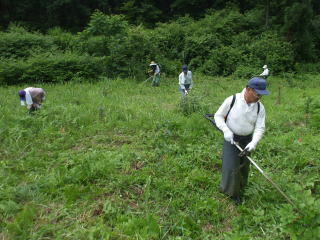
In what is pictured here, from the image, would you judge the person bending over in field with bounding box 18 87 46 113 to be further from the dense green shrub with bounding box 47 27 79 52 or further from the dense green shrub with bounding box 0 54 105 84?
the dense green shrub with bounding box 47 27 79 52

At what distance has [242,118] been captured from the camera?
3.64 m

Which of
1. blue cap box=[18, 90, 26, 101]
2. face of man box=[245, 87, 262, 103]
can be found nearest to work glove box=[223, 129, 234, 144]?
face of man box=[245, 87, 262, 103]

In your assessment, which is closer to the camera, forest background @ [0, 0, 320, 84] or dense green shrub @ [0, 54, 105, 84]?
dense green shrub @ [0, 54, 105, 84]

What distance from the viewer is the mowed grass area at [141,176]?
3.42m

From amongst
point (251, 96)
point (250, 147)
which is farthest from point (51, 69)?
point (250, 147)

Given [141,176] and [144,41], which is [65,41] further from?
[141,176]

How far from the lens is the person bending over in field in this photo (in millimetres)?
6514

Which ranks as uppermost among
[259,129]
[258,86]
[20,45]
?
[258,86]

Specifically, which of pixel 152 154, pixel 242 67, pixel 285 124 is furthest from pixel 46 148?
pixel 242 67

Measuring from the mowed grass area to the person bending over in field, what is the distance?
264mm

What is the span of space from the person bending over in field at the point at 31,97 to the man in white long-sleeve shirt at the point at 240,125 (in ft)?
15.0

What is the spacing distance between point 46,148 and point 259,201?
12.3 ft

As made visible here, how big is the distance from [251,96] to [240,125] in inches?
15.3

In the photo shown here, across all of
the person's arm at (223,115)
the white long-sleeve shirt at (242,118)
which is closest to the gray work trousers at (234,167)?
the white long-sleeve shirt at (242,118)
